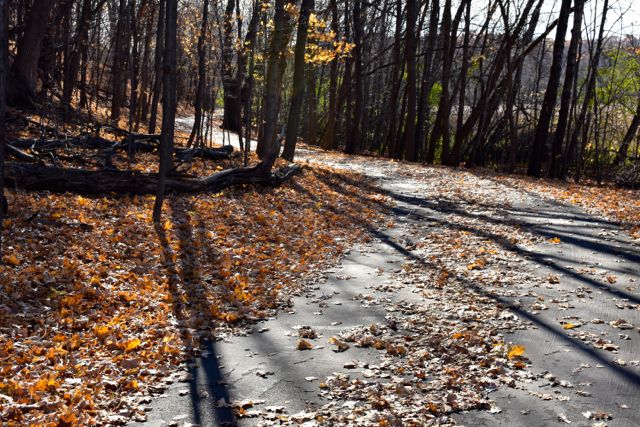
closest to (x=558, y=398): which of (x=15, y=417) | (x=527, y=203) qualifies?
(x=15, y=417)

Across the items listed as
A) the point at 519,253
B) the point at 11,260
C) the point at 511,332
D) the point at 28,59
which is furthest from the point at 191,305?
the point at 28,59

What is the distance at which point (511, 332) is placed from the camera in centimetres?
596

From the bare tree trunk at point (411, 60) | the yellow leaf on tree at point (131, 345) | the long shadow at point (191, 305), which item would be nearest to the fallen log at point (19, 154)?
the long shadow at point (191, 305)

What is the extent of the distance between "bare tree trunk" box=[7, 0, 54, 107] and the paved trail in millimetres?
11346

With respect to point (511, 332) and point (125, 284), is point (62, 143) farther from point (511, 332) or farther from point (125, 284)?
point (511, 332)

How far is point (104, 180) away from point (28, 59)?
25.9ft

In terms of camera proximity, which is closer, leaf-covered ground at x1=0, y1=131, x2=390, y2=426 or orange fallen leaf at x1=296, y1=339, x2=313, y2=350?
leaf-covered ground at x1=0, y1=131, x2=390, y2=426

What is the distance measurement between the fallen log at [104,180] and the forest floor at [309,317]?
1.08 ft

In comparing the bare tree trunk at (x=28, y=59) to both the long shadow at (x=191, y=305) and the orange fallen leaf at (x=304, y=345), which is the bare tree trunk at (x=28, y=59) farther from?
the orange fallen leaf at (x=304, y=345)

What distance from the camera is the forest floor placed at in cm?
453

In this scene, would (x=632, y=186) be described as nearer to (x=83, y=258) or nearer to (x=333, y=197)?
(x=333, y=197)

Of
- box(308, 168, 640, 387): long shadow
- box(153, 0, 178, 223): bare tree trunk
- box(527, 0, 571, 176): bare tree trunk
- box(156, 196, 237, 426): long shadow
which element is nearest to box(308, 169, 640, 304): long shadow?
box(308, 168, 640, 387): long shadow

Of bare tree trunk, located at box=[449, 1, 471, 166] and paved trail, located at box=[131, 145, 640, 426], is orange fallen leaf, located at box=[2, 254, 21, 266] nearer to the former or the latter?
paved trail, located at box=[131, 145, 640, 426]

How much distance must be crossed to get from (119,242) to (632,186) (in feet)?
54.2
